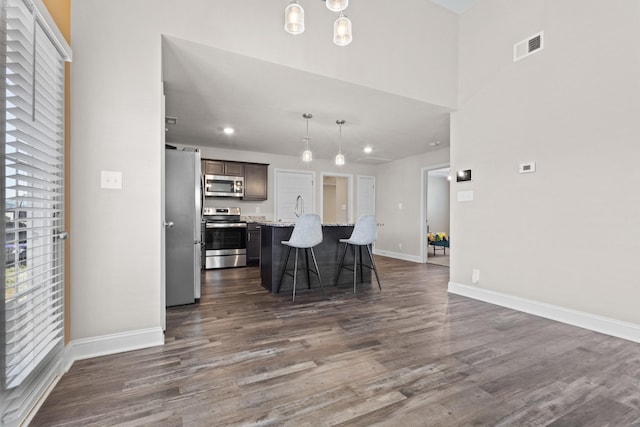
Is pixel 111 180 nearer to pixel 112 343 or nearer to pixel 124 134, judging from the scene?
pixel 124 134

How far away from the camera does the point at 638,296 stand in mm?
2436

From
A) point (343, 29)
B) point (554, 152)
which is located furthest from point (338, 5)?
point (554, 152)

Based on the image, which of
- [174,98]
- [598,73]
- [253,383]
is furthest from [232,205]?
[598,73]

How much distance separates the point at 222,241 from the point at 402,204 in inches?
167

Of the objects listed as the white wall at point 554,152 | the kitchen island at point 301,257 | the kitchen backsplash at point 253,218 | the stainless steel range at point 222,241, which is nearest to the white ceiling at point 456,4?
the white wall at point 554,152

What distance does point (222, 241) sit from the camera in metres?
5.74

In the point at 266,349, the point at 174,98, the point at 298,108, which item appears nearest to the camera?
the point at 266,349

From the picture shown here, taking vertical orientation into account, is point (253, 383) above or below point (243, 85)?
below

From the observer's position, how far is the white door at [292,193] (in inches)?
270

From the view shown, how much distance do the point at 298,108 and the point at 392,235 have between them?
15.1 ft

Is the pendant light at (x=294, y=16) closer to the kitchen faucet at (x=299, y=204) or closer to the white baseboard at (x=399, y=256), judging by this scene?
the kitchen faucet at (x=299, y=204)

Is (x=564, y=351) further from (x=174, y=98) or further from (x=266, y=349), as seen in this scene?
(x=174, y=98)

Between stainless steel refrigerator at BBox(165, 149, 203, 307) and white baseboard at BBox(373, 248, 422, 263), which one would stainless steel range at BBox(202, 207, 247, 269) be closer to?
stainless steel refrigerator at BBox(165, 149, 203, 307)

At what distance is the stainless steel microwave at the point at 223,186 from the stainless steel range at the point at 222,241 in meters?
0.37
